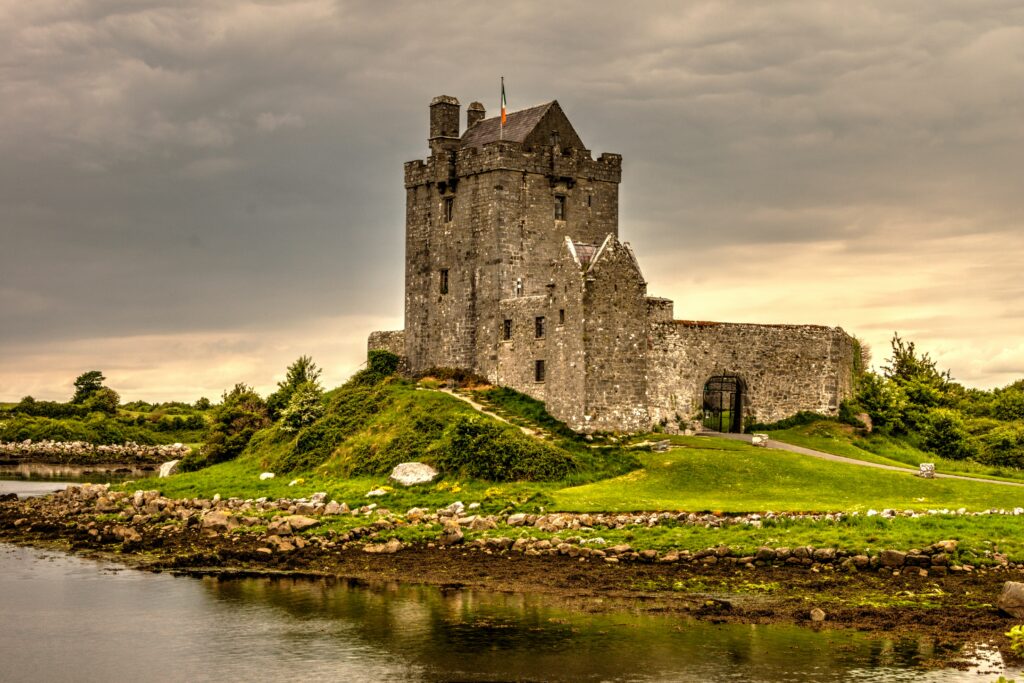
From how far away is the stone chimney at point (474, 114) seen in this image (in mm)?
62562

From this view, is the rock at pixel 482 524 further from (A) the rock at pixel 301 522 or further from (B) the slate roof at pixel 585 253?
(B) the slate roof at pixel 585 253

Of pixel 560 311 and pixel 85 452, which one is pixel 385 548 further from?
pixel 85 452

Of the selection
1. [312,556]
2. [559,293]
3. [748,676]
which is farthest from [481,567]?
[559,293]

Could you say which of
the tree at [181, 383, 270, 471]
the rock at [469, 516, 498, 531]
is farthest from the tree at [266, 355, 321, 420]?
the rock at [469, 516, 498, 531]

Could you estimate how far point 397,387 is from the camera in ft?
190

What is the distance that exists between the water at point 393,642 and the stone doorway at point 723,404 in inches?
940

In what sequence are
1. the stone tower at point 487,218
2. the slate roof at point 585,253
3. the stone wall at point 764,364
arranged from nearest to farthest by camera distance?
the slate roof at point 585,253 → the stone wall at point 764,364 → the stone tower at point 487,218

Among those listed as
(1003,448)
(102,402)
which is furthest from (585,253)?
(102,402)

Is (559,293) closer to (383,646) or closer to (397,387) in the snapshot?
(397,387)

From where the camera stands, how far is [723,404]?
54844 mm

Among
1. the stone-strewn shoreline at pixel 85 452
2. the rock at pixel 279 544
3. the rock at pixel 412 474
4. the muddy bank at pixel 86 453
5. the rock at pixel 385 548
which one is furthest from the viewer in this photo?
the stone-strewn shoreline at pixel 85 452

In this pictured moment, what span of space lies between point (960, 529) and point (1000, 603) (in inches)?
256

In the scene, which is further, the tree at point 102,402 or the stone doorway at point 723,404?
the tree at point 102,402

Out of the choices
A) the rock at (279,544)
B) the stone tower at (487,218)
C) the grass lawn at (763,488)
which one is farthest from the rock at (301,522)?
the stone tower at (487,218)
